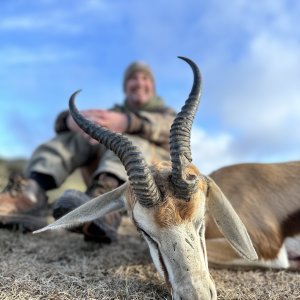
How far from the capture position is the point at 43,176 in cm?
813

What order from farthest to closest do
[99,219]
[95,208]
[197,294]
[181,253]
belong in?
[99,219], [95,208], [181,253], [197,294]

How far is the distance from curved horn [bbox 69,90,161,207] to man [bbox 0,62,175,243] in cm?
145

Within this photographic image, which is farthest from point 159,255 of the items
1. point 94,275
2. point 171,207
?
point 94,275

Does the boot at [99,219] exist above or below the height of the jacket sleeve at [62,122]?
below

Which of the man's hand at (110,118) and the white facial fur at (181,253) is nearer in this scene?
the white facial fur at (181,253)

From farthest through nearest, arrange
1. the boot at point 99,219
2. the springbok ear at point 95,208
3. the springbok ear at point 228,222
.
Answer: the boot at point 99,219
the springbok ear at point 95,208
the springbok ear at point 228,222

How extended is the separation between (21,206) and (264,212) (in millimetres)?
3731

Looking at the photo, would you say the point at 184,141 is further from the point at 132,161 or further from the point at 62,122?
the point at 62,122

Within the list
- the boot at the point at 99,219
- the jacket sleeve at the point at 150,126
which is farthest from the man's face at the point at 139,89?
the boot at the point at 99,219

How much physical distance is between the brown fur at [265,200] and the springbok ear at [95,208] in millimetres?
1291

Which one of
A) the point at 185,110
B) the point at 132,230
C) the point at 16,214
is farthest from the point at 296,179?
the point at 16,214

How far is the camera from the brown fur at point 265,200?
18.1 ft

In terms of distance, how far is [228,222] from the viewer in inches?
192

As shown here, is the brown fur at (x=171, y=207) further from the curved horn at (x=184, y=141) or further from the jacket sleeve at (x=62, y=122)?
the jacket sleeve at (x=62, y=122)
